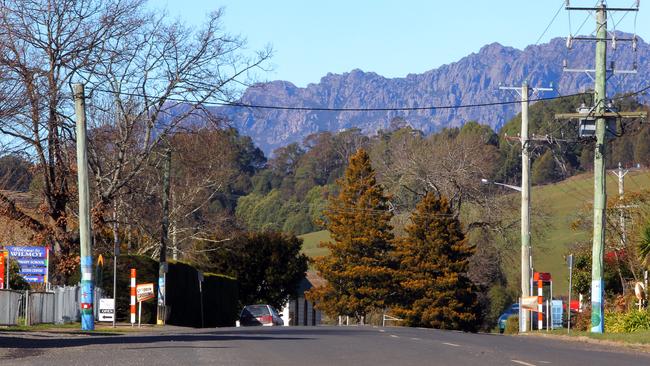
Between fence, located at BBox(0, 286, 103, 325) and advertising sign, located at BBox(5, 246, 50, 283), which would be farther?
advertising sign, located at BBox(5, 246, 50, 283)

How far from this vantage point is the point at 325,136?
144375mm

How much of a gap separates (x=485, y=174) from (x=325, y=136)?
249ft

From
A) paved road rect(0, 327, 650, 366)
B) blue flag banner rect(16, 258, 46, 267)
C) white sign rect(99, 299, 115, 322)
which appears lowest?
white sign rect(99, 299, 115, 322)

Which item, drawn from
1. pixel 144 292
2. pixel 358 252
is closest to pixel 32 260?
pixel 144 292

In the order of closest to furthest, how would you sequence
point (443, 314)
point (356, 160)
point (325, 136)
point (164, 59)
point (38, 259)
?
point (38, 259), point (164, 59), point (443, 314), point (356, 160), point (325, 136)

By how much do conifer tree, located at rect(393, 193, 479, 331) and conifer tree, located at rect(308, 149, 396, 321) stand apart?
147 centimetres

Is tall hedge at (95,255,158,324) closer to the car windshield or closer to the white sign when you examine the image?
the white sign

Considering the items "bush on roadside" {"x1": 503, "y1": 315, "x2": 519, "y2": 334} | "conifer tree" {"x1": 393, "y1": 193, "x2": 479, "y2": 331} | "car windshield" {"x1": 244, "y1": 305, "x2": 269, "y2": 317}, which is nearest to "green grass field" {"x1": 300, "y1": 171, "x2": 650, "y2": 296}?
"conifer tree" {"x1": 393, "y1": 193, "x2": 479, "y2": 331}

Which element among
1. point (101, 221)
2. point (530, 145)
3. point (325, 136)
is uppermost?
point (325, 136)

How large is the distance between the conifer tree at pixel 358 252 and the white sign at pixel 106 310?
25.6 metres

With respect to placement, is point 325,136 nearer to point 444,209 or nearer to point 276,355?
point 444,209

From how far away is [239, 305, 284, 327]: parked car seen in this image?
45938 mm

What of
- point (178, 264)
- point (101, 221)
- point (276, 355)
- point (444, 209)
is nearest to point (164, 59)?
point (101, 221)

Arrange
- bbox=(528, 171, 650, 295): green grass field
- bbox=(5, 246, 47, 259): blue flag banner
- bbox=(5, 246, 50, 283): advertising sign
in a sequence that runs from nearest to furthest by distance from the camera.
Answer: bbox=(5, 246, 47, 259): blue flag banner, bbox=(5, 246, 50, 283): advertising sign, bbox=(528, 171, 650, 295): green grass field
